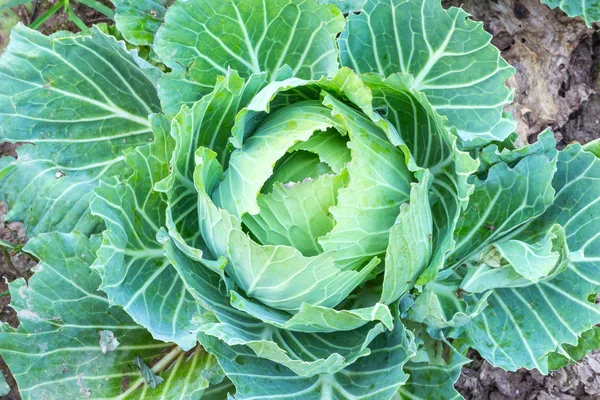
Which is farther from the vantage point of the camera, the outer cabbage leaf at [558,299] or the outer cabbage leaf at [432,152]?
the outer cabbage leaf at [558,299]

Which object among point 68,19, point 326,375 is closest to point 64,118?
point 68,19

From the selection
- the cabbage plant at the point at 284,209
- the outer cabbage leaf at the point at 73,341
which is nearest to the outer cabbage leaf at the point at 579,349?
the cabbage plant at the point at 284,209

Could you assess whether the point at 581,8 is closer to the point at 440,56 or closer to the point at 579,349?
the point at 440,56

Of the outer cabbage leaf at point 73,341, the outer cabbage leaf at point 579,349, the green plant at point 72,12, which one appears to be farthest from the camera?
the green plant at point 72,12

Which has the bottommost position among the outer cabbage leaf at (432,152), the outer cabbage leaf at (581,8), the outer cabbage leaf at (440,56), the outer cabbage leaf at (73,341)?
the outer cabbage leaf at (73,341)

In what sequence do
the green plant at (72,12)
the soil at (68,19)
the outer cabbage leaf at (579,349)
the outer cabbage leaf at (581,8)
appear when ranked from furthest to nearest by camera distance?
the soil at (68,19), the green plant at (72,12), the outer cabbage leaf at (581,8), the outer cabbage leaf at (579,349)

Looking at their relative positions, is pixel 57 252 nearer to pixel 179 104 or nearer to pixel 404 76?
pixel 179 104

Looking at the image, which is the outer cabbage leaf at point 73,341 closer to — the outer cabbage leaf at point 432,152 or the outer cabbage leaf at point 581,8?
the outer cabbage leaf at point 432,152
